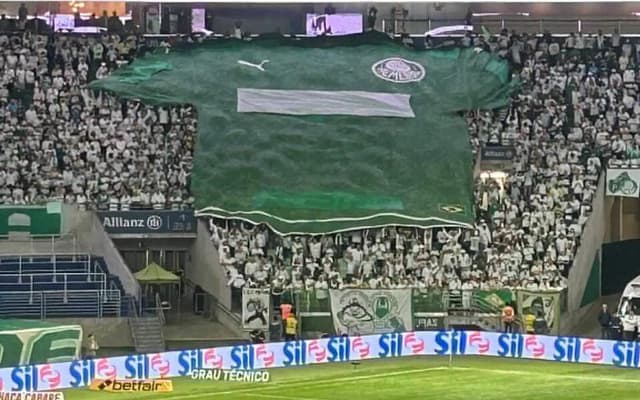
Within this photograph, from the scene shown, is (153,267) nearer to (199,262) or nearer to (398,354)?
(199,262)

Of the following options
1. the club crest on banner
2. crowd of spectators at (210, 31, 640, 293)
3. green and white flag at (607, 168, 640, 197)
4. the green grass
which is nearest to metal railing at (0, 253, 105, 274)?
crowd of spectators at (210, 31, 640, 293)

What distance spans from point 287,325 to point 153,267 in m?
7.25

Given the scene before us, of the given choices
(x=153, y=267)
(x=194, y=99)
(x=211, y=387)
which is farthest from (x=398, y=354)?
(x=194, y=99)

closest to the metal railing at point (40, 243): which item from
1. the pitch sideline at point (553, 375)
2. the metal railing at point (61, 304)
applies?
the metal railing at point (61, 304)

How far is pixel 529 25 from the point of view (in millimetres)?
63156

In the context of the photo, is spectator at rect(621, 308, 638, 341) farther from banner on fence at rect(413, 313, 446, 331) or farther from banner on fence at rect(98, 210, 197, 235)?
banner on fence at rect(98, 210, 197, 235)

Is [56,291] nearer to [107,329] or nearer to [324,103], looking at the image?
[107,329]

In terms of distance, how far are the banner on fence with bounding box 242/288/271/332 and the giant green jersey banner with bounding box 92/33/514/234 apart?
4508 millimetres

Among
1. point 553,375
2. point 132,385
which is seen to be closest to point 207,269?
point 553,375

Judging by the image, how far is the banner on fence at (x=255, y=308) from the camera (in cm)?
4594

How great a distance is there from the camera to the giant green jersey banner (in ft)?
170

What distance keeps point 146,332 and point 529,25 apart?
1097 inches

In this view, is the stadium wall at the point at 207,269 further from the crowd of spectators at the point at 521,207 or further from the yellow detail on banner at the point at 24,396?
the yellow detail on banner at the point at 24,396

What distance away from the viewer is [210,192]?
52.0m
